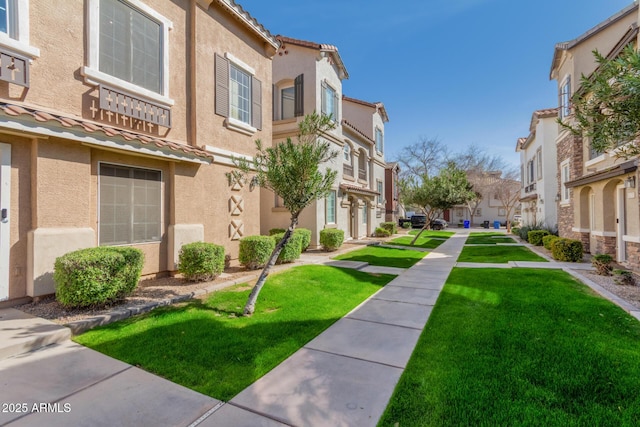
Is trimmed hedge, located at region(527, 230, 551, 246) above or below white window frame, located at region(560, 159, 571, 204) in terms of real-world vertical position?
below

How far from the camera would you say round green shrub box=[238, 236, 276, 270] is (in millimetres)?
9227

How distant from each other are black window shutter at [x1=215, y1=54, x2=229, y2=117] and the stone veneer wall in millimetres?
14663

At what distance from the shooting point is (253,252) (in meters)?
9.22

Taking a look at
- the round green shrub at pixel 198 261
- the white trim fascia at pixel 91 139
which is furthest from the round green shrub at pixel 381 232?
the white trim fascia at pixel 91 139

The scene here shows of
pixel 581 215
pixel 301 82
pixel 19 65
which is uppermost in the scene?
pixel 301 82

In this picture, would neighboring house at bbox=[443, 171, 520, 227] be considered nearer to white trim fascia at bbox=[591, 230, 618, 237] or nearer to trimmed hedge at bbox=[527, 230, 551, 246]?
trimmed hedge at bbox=[527, 230, 551, 246]

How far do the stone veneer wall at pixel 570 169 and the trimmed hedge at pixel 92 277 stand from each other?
56.0 ft

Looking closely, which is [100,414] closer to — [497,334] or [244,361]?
[244,361]

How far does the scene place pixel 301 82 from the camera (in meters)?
14.9

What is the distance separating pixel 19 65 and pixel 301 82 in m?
11.2

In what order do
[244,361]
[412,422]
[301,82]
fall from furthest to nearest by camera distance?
[301,82], [244,361], [412,422]

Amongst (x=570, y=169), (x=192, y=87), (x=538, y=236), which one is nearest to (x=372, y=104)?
(x=570, y=169)

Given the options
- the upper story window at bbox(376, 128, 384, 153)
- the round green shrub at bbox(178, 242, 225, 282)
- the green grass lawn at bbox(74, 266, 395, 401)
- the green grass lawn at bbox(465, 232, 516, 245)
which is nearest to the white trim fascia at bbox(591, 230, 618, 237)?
the green grass lawn at bbox(465, 232, 516, 245)

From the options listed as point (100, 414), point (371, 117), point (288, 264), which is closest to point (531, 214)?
point (371, 117)
